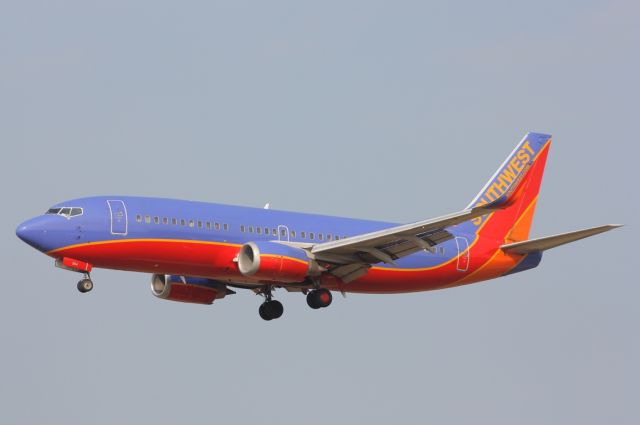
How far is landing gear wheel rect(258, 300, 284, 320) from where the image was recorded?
197 feet

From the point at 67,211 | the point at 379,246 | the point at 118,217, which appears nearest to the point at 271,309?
the point at 379,246

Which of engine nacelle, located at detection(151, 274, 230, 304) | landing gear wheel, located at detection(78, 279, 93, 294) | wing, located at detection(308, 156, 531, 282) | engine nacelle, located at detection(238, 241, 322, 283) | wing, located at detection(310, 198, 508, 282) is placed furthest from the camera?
engine nacelle, located at detection(151, 274, 230, 304)

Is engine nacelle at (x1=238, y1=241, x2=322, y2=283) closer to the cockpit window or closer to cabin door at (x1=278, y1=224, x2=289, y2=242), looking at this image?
cabin door at (x1=278, y1=224, x2=289, y2=242)

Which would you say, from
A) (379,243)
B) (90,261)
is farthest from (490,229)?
(90,261)

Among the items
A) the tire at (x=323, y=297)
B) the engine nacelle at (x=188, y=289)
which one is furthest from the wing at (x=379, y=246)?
the engine nacelle at (x=188, y=289)

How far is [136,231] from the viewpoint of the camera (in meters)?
52.9

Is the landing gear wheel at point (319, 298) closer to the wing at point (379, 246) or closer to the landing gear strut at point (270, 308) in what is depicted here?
the wing at point (379, 246)

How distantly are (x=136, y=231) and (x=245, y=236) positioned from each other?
4673 millimetres

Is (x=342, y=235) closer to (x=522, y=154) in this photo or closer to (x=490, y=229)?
(x=490, y=229)

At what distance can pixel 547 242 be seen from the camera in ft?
195

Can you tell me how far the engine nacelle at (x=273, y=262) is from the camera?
5391 centimetres

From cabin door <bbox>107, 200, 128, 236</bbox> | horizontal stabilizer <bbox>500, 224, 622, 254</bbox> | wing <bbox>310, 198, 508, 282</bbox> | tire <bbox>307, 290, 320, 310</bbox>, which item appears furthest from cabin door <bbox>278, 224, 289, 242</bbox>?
horizontal stabilizer <bbox>500, 224, 622, 254</bbox>

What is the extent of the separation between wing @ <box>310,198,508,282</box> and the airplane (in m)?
0.05

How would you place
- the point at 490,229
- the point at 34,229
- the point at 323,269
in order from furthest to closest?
1. the point at 490,229
2. the point at 323,269
3. the point at 34,229
